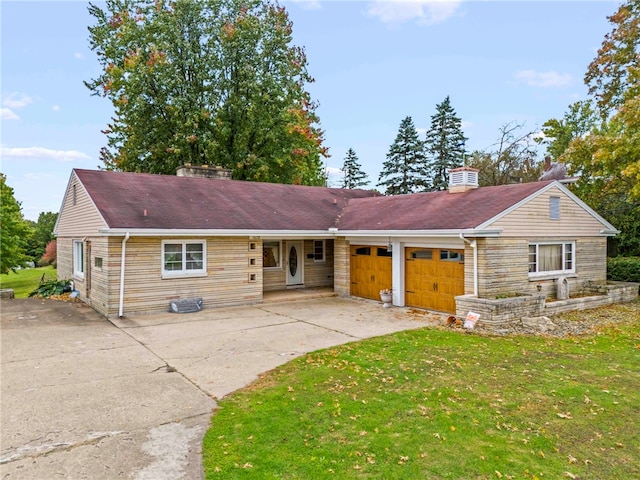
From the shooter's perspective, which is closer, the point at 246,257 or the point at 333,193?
the point at 246,257

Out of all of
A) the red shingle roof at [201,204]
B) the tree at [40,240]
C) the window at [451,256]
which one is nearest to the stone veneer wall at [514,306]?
the window at [451,256]

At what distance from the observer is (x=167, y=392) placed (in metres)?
5.84

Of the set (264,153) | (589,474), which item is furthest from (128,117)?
(589,474)

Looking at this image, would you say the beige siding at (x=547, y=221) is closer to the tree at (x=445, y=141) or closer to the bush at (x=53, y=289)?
the bush at (x=53, y=289)

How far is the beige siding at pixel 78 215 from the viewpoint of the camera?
40.6 feet

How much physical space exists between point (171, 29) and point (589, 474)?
26.1 metres

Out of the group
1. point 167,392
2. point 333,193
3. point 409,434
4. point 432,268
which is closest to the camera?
point 409,434

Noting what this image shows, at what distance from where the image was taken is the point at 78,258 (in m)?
14.9

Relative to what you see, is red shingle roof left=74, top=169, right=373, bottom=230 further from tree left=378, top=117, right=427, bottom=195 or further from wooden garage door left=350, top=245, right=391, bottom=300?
tree left=378, top=117, right=427, bottom=195

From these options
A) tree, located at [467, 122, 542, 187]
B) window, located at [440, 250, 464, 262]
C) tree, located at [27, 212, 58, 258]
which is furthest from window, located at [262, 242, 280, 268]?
tree, located at [27, 212, 58, 258]

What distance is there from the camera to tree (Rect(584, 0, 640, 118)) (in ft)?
57.4

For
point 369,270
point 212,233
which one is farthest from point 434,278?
point 212,233

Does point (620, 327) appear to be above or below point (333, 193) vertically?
below

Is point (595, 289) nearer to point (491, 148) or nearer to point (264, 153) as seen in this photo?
point (491, 148)
